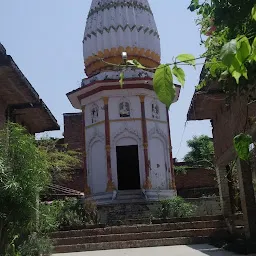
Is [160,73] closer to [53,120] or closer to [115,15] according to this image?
[53,120]

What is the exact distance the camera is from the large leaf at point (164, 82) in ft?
4.83

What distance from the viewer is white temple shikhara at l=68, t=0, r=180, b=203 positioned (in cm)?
1992

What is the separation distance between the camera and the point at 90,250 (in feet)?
41.2

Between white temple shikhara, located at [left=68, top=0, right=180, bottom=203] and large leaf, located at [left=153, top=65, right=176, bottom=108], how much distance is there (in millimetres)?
17696

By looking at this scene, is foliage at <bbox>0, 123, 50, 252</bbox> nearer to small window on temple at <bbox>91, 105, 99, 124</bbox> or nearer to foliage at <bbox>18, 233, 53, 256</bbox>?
foliage at <bbox>18, 233, 53, 256</bbox>

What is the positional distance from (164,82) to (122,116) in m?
19.0

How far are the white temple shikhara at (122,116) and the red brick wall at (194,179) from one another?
3373 mm

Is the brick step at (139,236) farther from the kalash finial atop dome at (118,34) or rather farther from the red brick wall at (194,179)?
the red brick wall at (194,179)

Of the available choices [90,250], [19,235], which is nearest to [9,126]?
[19,235]

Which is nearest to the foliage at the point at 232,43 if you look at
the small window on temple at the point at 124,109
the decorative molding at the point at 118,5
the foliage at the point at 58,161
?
the small window on temple at the point at 124,109

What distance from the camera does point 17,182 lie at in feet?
23.2

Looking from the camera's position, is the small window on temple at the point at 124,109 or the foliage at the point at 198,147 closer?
the small window on temple at the point at 124,109

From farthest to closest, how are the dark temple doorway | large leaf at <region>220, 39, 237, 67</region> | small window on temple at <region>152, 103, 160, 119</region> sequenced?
small window on temple at <region>152, 103, 160, 119</region> < the dark temple doorway < large leaf at <region>220, 39, 237, 67</region>

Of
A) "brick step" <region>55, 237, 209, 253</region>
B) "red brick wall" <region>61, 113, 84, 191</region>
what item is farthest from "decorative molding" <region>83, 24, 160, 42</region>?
"brick step" <region>55, 237, 209, 253</region>
